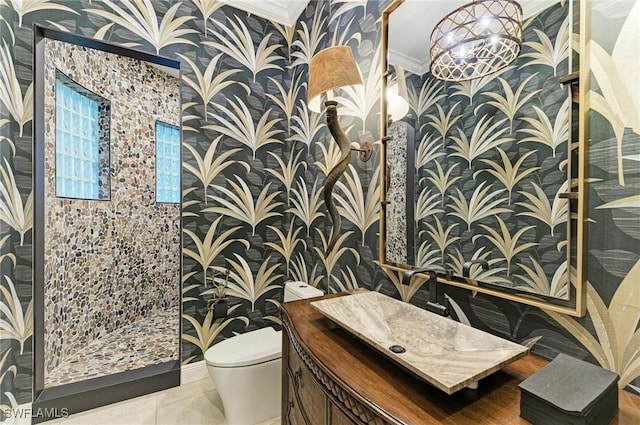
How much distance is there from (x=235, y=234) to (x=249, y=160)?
605mm

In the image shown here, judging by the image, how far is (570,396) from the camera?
1.79 feet

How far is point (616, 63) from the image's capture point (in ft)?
2.33

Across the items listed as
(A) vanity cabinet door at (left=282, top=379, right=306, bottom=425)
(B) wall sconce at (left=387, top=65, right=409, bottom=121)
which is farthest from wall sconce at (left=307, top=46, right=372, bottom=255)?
(A) vanity cabinet door at (left=282, top=379, right=306, bottom=425)

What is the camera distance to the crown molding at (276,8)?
2.13m

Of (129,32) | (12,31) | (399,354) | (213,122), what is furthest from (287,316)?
(12,31)

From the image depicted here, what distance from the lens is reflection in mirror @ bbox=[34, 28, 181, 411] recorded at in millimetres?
1941

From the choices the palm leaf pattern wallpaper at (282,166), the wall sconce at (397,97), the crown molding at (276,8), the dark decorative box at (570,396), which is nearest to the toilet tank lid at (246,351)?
the palm leaf pattern wallpaper at (282,166)

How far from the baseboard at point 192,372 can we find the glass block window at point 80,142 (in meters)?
1.66

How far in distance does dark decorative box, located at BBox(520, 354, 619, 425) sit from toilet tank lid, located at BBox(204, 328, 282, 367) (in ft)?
4.51

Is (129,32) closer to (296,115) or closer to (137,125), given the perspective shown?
(296,115)

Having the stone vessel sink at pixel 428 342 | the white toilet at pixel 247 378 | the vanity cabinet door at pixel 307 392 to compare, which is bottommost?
the white toilet at pixel 247 378

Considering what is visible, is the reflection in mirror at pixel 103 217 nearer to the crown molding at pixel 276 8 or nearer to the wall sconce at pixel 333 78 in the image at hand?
the crown molding at pixel 276 8

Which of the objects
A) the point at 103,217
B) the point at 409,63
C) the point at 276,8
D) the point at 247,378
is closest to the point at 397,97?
the point at 409,63

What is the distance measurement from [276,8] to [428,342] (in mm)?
2549
